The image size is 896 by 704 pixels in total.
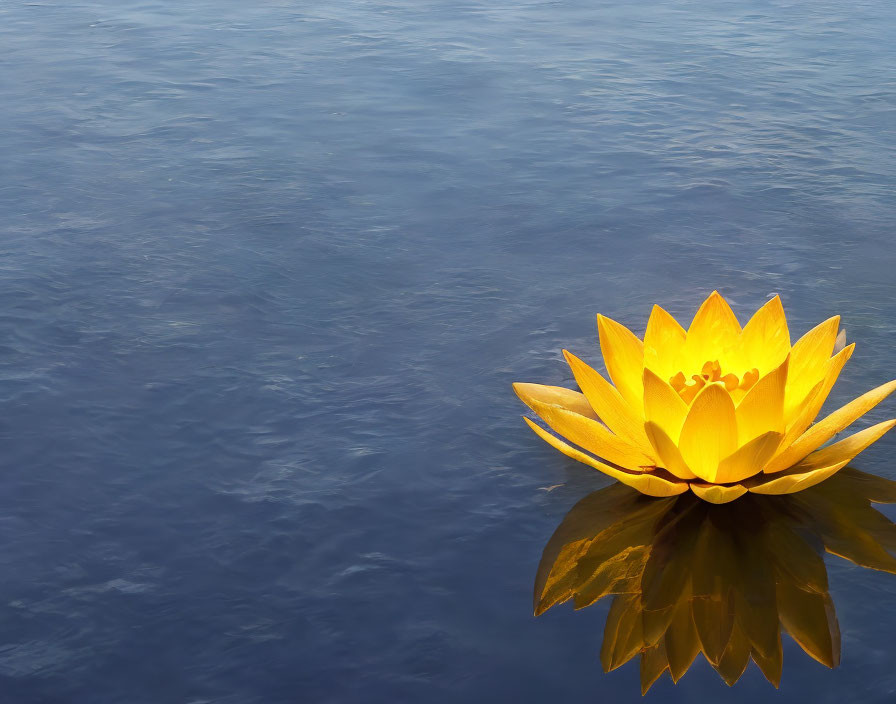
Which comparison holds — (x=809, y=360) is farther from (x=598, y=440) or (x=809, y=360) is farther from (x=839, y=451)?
(x=598, y=440)

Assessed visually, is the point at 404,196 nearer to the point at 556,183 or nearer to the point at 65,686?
the point at 556,183

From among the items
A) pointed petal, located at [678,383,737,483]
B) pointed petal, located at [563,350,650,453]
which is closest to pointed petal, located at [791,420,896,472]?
pointed petal, located at [678,383,737,483]

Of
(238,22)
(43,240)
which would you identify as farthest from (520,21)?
(43,240)

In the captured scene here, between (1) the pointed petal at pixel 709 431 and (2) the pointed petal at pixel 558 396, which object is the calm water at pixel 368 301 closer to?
(2) the pointed petal at pixel 558 396

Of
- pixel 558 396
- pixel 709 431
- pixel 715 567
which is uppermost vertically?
pixel 709 431

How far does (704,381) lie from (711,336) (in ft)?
0.50

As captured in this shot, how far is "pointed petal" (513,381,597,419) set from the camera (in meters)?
2.26

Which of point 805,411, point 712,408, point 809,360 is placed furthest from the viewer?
point 809,360

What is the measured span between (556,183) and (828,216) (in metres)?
0.96

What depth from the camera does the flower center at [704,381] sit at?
81.0 inches

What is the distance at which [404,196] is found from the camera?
12.4 ft

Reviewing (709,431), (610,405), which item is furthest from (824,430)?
(610,405)

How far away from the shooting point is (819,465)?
2094mm

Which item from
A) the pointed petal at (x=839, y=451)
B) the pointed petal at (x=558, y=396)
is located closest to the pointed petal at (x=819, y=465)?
the pointed petal at (x=839, y=451)
